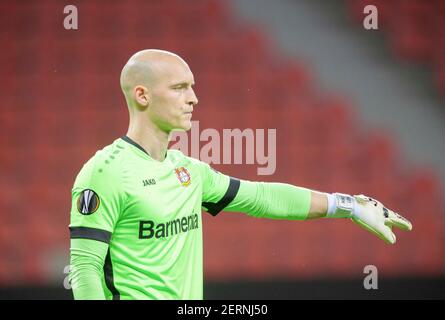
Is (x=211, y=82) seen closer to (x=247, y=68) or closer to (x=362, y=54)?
(x=247, y=68)

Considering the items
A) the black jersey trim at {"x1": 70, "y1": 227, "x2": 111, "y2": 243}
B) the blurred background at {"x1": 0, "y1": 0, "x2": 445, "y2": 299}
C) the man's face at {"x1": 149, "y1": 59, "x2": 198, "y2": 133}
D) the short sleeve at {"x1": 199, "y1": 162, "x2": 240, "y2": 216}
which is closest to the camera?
the black jersey trim at {"x1": 70, "y1": 227, "x2": 111, "y2": 243}

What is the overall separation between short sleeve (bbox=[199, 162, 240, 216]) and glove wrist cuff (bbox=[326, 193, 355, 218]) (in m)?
0.27

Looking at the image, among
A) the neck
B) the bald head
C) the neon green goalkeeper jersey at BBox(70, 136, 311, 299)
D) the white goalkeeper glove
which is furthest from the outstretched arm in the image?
the bald head

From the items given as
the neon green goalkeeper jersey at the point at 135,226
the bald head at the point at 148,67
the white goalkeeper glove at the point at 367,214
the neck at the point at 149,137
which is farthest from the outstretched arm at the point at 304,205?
the bald head at the point at 148,67

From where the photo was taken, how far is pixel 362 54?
383 cm

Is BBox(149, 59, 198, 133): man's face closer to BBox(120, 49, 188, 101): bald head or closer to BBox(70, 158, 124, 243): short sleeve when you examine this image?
BBox(120, 49, 188, 101): bald head

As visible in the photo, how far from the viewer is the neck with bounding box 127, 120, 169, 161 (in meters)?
1.95

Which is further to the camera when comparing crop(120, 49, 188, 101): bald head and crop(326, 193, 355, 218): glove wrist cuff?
crop(326, 193, 355, 218): glove wrist cuff

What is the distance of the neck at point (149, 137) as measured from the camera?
6.39 ft

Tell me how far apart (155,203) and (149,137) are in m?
0.19

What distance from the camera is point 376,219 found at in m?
2.10

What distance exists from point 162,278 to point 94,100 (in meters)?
1.99

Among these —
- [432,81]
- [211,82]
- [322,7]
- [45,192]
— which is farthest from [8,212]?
[432,81]

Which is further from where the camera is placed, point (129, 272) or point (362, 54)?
point (362, 54)
